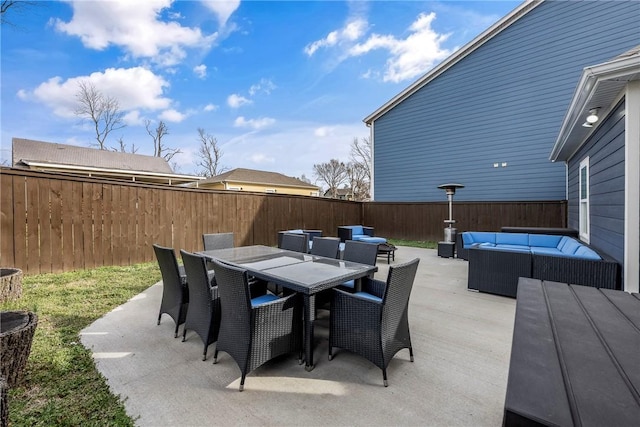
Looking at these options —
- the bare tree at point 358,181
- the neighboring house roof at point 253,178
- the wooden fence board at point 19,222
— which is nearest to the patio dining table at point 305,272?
the wooden fence board at point 19,222

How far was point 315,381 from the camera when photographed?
2.23 metres

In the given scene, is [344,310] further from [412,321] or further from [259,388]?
[412,321]

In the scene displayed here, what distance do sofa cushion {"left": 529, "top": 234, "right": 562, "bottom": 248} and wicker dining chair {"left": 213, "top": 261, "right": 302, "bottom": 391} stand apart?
6145mm

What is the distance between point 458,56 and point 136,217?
1154 cm

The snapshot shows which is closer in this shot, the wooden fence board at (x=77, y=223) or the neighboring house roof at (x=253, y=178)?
the wooden fence board at (x=77, y=223)

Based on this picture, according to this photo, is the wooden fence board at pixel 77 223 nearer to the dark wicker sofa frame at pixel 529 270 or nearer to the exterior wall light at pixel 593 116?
the dark wicker sofa frame at pixel 529 270

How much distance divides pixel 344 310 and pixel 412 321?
4.66ft

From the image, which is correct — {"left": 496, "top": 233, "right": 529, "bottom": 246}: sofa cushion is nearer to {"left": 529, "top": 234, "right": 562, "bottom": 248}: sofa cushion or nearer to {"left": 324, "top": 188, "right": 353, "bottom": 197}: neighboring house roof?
{"left": 529, "top": 234, "right": 562, "bottom": 248}: sofa cushion

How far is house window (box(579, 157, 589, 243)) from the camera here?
5270 millimetres

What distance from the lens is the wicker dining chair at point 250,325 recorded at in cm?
216

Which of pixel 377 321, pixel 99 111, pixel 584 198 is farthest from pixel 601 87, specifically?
pixel 99 111

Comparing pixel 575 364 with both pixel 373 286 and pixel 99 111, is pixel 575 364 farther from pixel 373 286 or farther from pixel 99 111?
pixel 99 111

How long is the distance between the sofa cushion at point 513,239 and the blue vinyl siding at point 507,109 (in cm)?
382

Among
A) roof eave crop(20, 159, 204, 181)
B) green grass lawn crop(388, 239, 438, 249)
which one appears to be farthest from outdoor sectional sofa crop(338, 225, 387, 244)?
roof eave crop(20, 159, 204, 181)
